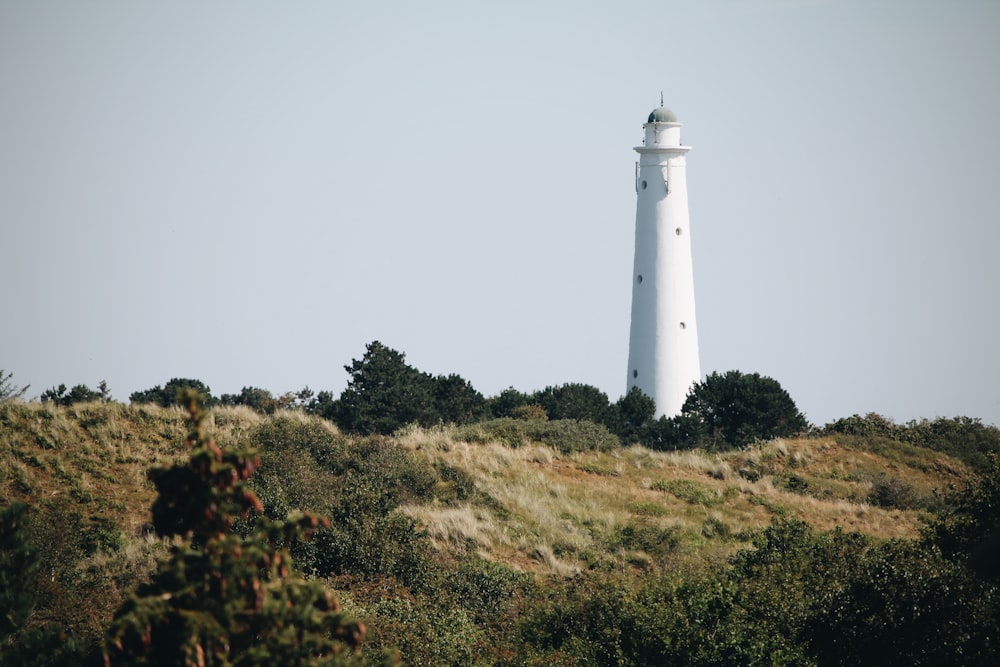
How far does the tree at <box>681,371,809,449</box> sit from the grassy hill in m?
6.71

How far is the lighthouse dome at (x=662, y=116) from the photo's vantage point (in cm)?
5950

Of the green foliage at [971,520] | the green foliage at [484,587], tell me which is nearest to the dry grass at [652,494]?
the green foliage at [484,587]

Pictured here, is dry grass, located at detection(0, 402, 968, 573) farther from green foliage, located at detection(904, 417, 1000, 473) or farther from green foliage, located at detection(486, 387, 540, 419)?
green foliage, located at detection(486, 387, 540, 419)

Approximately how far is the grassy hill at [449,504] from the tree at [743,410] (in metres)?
6.71

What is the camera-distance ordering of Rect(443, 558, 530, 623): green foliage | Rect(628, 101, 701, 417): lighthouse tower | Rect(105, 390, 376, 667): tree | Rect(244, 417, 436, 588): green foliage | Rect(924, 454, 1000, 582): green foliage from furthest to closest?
Rect(628, 101, 701, 417): lighthouse tower < Rect(244, 417, 436, 588): green foliage < Rect(443, 558, 530, 623): green foliage < Rect(924, 454, 1000, 582): green foliage < Rect(105, 390, 376, 667): tree

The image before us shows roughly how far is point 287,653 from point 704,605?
12131 mm

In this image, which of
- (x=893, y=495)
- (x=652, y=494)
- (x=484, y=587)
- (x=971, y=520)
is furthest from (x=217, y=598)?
(x=893, y=495)

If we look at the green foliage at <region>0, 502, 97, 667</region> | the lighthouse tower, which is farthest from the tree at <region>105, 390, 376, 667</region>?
the lighthouse tower

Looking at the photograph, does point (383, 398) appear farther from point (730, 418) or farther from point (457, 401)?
point (730, 418)

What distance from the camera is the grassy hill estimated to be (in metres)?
25.9

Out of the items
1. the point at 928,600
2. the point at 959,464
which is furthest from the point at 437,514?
the point at 959,464

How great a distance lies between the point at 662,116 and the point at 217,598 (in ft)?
163

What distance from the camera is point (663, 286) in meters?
57.4

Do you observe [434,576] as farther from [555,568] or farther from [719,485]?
[719,485]
